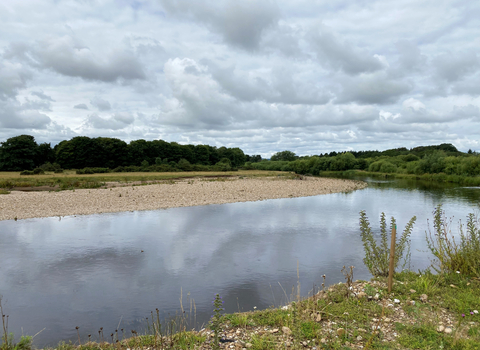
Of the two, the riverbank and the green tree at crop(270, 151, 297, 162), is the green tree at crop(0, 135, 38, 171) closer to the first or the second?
the riverbank

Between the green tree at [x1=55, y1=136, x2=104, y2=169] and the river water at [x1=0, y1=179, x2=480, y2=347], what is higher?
the green tree at [x1=55, y1=136, x2=104, y2=169]

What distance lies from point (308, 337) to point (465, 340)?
2136 mm

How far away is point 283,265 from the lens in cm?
881

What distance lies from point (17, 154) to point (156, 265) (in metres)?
67.6

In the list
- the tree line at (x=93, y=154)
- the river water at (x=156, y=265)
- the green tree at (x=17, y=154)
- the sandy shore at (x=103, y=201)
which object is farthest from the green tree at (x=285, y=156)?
the river water at (x=156, y=265)

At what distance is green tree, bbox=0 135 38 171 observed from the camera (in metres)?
60.0

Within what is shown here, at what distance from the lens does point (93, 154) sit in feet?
231

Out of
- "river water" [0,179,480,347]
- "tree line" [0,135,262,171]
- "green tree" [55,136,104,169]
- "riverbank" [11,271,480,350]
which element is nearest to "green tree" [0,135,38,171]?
"tree line" [0,135,262,171]

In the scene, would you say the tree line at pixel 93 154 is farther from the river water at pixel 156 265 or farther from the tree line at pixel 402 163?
the river water at pixel 156 265

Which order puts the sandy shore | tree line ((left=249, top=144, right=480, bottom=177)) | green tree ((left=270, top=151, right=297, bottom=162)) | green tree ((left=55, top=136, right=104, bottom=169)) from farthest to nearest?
green tree ((left=270, top=151, right=297, bottom=162)) < green tree ((left=55, top=136, right=104, bottom=169)) < tree line ((left=249, top=144, right=480, bottom=177)) < the sandy shore

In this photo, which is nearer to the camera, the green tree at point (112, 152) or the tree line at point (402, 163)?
the tree line at point (402, 163)

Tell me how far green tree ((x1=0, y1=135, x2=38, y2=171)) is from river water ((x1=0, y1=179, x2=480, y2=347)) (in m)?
56.3

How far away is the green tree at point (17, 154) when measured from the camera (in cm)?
6003

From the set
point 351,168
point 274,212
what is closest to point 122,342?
point 274,212
